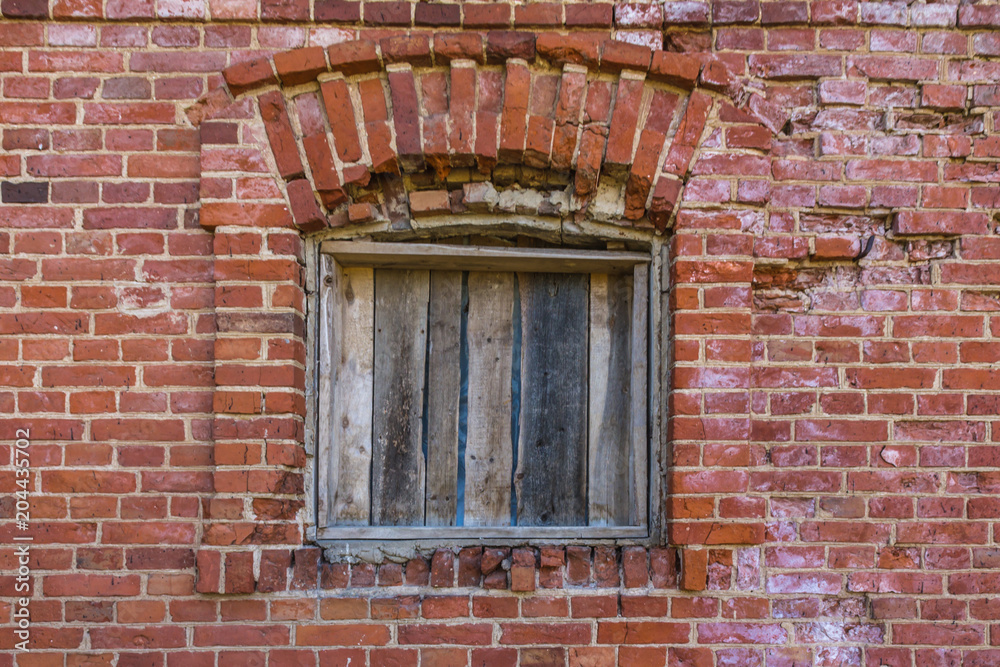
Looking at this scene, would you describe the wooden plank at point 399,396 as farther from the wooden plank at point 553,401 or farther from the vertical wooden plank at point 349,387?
the wooden plank at point 553,401

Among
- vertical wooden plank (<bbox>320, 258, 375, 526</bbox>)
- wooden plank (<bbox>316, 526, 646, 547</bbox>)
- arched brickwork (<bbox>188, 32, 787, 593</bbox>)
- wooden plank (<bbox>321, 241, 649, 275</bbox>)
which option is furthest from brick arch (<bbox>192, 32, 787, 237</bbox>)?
wooden plank (<bbox>316, 526, 646, 547</bbox>)

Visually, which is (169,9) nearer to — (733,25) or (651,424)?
(733,25)

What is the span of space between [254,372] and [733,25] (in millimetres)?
2027

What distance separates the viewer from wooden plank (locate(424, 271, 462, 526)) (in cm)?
236

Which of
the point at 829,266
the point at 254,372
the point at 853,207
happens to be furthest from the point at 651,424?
the point at 254,372

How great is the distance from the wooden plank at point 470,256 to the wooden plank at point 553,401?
103 millimetres

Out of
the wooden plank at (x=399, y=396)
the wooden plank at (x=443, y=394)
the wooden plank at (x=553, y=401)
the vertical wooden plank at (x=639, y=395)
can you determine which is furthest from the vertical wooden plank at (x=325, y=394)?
the vertical wooden plank at (x=639, y=395)

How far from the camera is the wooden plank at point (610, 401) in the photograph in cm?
237

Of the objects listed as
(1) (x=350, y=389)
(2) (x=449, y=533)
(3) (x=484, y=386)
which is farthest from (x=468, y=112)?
(2) (x=449, y=533)

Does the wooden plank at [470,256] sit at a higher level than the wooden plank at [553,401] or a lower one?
higher

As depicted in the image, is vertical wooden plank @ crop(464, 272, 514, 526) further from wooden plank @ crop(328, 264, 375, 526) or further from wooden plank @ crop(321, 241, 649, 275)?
wooden plank @ crop(328, 264, 375, 526)

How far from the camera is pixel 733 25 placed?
2260 mm

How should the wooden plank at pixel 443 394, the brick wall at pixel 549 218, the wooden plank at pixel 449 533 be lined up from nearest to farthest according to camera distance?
1. the brick wall at pixel 549 218
2. the wooden plank at pixel 449 533
3. the wooden plank at pixel 443 394

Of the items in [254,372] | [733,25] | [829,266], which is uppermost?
[733,25]
